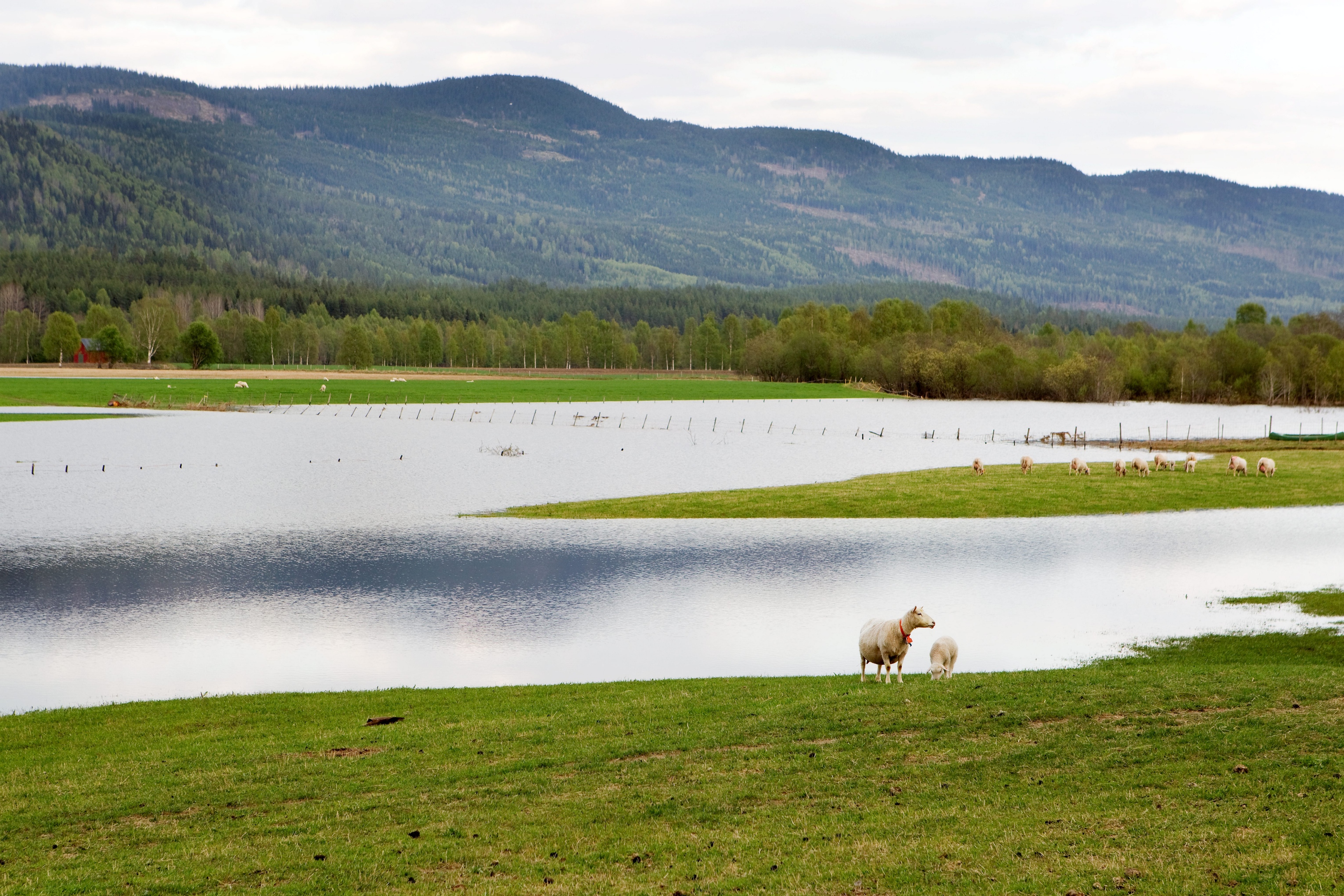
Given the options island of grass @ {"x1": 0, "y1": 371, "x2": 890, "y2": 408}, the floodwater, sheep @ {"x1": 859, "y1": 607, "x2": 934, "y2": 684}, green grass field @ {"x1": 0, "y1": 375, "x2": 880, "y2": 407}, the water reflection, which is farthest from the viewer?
green grass field @ {"x1": 0, "y1": 375, "x2": 880, "y2": 407}

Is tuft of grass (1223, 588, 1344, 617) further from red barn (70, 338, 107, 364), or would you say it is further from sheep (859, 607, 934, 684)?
red barn (70, 338, 107, 364)

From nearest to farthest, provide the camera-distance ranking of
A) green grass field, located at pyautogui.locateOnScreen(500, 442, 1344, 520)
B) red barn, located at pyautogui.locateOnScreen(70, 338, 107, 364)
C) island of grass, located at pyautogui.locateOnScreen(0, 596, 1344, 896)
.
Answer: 1. island of grass, located at pyautogui.locateOnScreen(0, 596, 1344, 896)
2. green grass field, located at pyautogui.locateOnScreen(500, 442, 1344, 520)
3. red barn, located at pyautogui.locateOnScreen(70, 338, 107, 364)

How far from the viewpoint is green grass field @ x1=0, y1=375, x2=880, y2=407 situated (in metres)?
130

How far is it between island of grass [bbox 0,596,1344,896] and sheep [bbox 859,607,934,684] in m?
1.21

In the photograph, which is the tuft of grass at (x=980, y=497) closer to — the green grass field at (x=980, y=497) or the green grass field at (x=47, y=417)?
the green grass field at (x=980, y=497)

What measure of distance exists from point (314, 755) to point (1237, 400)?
182 metres

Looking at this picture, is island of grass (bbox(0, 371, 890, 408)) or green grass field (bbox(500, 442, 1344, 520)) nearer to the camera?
green grass field (bbox(500, 442, 1344, 520))

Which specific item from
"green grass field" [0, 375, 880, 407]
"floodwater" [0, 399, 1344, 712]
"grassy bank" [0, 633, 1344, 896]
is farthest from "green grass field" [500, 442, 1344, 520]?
"green grass field" [0, 375, 880, 407]

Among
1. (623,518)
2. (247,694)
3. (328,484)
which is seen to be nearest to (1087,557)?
(623,518)

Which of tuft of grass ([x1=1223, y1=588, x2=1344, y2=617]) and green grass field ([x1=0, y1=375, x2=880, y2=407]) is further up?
green grass field ([x1=0, y1=375, x2=880, y2=407])

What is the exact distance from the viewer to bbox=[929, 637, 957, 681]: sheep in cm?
2172

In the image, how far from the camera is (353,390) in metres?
157

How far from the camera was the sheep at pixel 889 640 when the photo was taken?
21.3 metres

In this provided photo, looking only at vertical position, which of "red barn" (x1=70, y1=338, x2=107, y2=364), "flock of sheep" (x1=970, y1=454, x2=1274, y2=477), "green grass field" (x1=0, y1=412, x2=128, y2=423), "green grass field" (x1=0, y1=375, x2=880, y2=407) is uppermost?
"red barn" (x1=70, y1=338, x2=107, y2=364)
